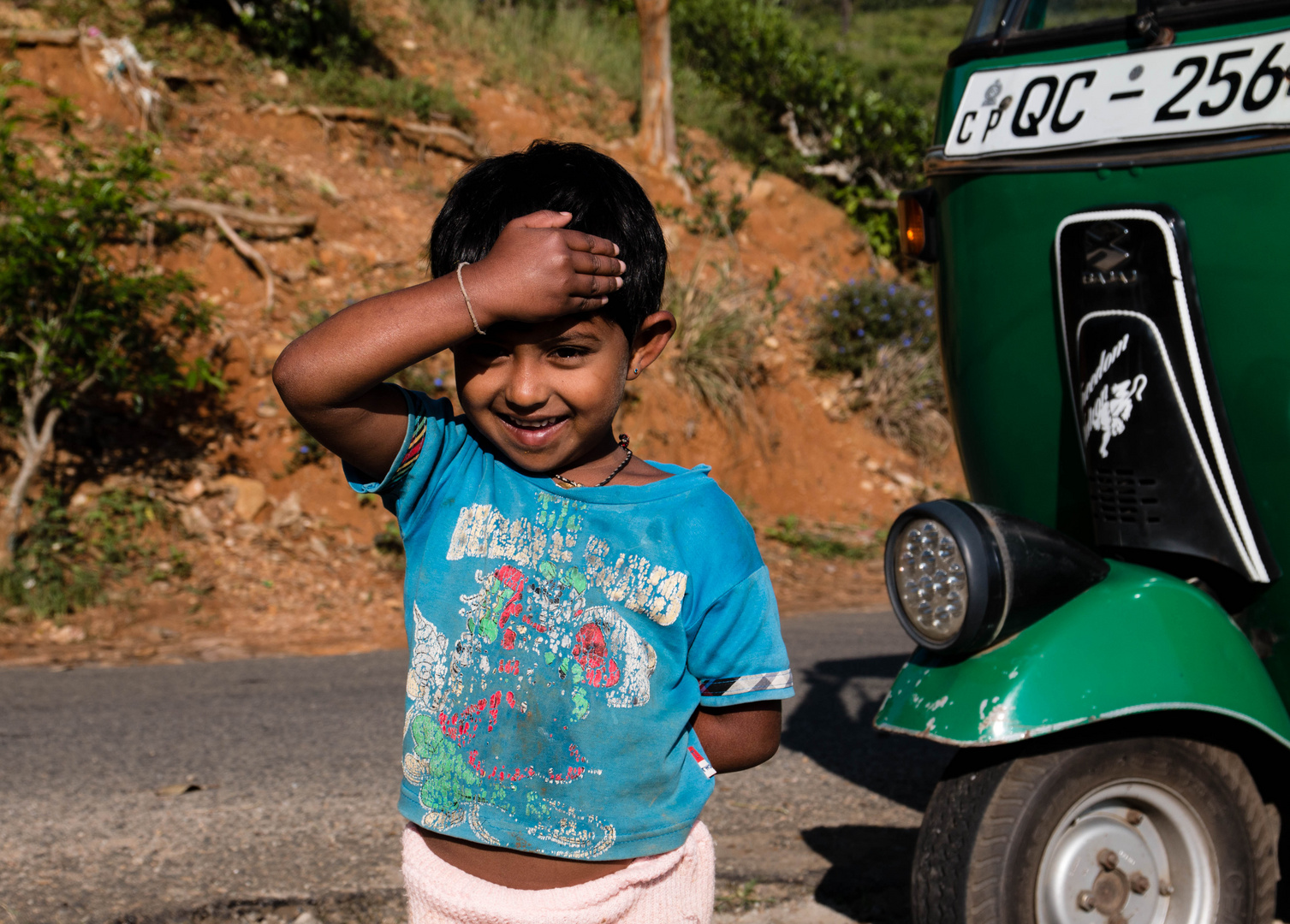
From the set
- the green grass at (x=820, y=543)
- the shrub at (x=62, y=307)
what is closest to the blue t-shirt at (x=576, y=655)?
the shrub at (x=62, y=307)

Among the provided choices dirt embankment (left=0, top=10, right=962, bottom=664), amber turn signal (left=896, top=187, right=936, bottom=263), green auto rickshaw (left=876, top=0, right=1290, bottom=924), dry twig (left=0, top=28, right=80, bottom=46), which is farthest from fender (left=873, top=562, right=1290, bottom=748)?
dry twig (left=0, top=28, right=80, bottom=46)

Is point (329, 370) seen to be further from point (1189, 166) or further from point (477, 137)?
point (477, 137)

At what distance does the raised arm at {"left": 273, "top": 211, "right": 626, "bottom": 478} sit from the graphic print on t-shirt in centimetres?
28

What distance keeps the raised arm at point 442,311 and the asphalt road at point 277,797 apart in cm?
171

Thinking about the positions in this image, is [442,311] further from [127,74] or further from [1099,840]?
[127,74]

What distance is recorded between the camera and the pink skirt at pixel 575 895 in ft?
4.75

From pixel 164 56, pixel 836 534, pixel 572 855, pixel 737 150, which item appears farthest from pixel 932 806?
pixel 737 150

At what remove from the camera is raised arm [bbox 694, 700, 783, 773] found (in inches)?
60.6

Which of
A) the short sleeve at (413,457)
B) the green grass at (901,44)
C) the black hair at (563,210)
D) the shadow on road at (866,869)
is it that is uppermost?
the green grass at (901,44)

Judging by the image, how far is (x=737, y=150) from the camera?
13.2m

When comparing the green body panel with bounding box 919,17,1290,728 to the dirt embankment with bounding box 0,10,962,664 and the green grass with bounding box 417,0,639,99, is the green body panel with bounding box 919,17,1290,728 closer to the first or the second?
the dirt embankment with bounding box 0,10,962,664

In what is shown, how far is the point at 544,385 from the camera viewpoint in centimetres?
145

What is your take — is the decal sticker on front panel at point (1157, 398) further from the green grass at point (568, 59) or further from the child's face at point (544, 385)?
the green grass at point (568, 59)

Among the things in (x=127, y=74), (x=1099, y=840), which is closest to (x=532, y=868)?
(x=1099, y=840)
